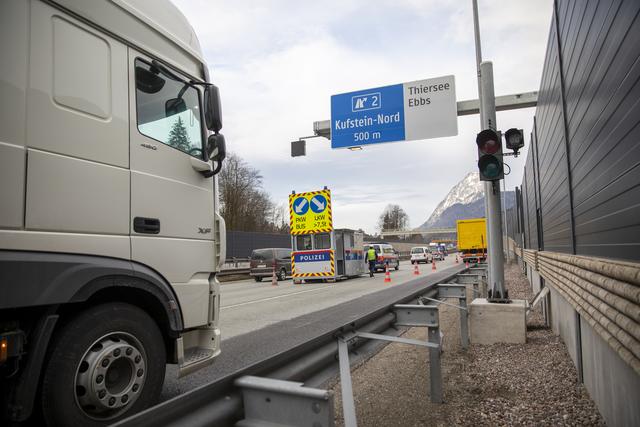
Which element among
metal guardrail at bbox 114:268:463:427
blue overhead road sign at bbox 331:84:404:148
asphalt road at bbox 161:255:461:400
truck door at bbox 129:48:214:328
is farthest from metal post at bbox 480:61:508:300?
blue overhead road sign at bbox 331:84:404:148

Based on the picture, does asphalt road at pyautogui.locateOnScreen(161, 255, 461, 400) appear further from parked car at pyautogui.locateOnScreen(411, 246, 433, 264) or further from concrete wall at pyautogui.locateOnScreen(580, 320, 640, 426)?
parked car at pyautogui.locateOnScreen(411, 246, 433, 264)

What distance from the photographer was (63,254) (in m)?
2.85

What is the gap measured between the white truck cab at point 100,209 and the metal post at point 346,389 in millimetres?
1414

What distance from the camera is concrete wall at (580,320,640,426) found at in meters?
2.85

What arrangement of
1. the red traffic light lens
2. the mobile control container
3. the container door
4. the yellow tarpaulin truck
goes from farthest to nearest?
the yellow tarpaulin truck < the container door < the mobile control container < the red traffic light lens

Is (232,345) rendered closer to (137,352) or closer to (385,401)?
(385,401)

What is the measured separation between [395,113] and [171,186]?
38.1ft

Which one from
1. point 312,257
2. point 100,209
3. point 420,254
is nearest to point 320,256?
point 312,257

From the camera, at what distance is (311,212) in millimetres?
21078

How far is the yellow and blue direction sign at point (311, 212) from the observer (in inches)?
821

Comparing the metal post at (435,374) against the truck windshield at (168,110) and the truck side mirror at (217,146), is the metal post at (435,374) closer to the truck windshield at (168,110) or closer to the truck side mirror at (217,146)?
the truck side mirror at (217,146)

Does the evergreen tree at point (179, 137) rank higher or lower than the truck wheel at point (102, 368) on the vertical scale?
higher

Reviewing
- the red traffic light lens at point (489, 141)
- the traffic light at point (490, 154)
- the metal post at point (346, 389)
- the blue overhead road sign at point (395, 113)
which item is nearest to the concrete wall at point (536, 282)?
the blue overhead road sign at point (395, 113)

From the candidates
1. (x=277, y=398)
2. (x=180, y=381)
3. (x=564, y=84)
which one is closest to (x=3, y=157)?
(x=277, y=398)
